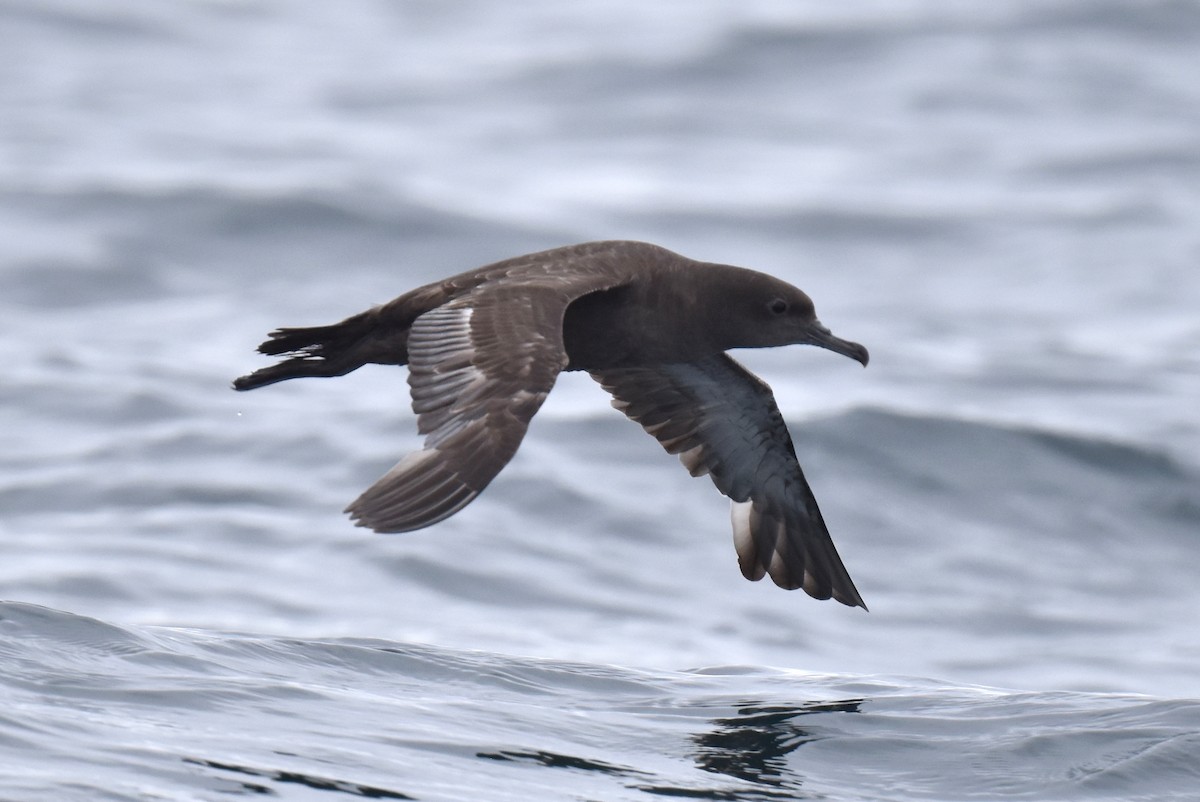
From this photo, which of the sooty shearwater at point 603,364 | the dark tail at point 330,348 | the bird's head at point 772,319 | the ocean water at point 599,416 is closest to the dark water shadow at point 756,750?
the ocean water at point 599,416

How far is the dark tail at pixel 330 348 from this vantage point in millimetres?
7230

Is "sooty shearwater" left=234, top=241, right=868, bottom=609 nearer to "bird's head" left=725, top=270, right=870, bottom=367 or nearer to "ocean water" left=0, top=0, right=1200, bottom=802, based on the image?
"bird's head" left=725, top=270, right=870, bottom=367

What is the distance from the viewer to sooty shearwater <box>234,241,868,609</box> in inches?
238

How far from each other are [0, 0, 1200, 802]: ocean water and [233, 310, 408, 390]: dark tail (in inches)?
43.1

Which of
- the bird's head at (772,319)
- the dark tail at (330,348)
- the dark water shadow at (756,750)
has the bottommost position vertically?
the dark water shadow at (756,750)

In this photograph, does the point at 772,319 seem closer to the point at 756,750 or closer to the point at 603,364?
the point at 603,364

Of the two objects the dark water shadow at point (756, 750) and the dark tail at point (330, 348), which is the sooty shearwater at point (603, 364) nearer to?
the dark tail at point (330, 348)

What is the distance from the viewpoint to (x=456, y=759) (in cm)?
614

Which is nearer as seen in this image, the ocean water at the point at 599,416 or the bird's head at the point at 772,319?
the ocean water at the point at 599,416

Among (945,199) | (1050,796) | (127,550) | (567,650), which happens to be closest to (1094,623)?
(567,650)

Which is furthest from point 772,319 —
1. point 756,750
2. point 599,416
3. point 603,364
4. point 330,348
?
point 599,416

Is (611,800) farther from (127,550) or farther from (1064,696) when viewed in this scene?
(127,550)

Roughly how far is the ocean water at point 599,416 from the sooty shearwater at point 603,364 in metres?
0.79

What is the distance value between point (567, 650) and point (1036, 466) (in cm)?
444
